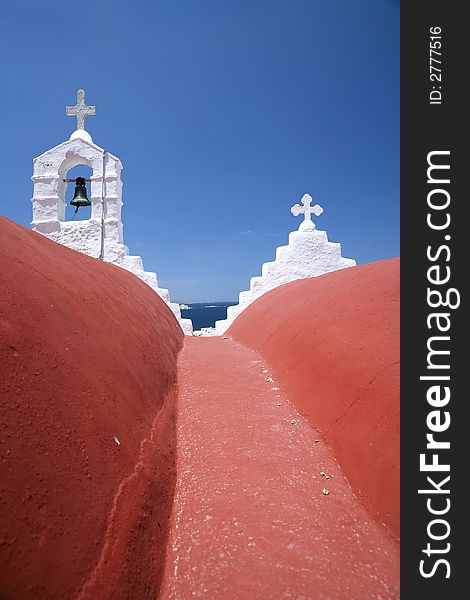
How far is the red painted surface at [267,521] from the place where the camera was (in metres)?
1.27

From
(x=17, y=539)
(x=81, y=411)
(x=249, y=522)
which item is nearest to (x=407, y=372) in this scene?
(x=249, y=522)

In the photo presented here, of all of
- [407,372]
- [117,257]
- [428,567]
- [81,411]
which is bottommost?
[428,567]

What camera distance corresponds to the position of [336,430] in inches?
81.2

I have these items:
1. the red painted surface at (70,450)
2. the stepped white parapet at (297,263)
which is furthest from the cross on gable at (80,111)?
the red painted surface at (70,450)

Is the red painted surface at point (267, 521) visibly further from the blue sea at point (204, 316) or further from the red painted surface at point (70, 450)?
the blue sea at point (204, 316)

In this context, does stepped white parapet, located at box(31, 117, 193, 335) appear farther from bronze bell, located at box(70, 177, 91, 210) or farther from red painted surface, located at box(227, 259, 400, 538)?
red painted surface, located at box(227, 259, 400, 538)

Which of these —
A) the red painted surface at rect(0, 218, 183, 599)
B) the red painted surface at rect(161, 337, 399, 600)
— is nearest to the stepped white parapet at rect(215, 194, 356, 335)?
the red painted surface at rect(161, 337, 399, 600)

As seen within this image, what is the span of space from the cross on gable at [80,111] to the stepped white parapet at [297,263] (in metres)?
6.37

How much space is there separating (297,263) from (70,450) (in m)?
8.64

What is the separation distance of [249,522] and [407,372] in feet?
3.85

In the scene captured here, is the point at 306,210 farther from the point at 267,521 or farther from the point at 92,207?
the point at 267,521

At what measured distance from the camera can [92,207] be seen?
786cm

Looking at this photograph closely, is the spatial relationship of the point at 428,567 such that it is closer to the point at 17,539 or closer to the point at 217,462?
the point at 217,462

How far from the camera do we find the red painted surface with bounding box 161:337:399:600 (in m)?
1.27
